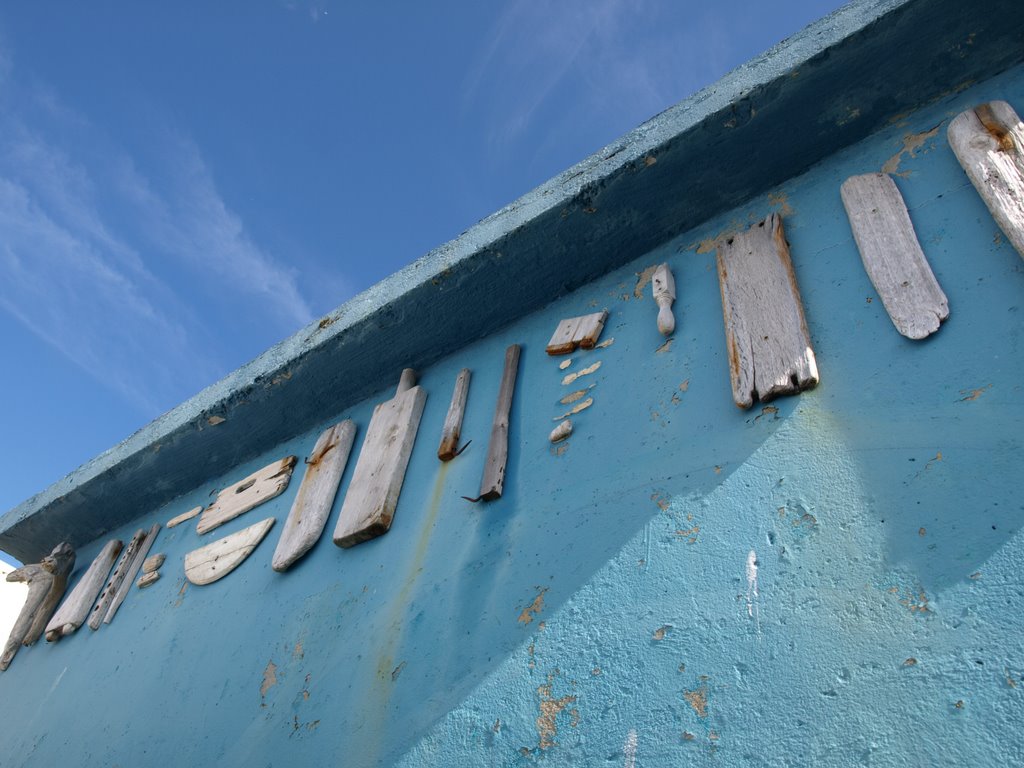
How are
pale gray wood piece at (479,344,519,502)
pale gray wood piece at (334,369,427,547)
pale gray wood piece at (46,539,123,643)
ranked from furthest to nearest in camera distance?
1. pale gray wood piece at (46,539,123,643)
2. pale gray wood piece at (334,369,427,547)
3. pale gray wood piece at (479,344,519,502)

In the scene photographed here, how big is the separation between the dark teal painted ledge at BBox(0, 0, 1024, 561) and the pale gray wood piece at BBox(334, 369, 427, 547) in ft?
0.92

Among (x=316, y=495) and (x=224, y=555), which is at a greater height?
(x=316, y=495)

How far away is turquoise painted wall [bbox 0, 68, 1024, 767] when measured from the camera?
1597mm

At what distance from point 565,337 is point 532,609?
3.64 feet

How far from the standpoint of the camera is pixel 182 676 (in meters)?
2.90

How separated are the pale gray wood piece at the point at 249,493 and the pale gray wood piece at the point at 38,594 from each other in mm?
1013

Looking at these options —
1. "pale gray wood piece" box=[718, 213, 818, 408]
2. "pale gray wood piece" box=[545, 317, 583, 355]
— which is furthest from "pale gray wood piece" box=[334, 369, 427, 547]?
"pale gray wood piece" box=[718, 213, 818, 408]

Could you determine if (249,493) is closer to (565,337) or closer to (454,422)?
(454,422)

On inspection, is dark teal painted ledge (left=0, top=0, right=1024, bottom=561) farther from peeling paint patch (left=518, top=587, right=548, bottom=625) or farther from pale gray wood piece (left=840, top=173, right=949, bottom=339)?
peeling paint patch (left=518, top=587, right=548, bottom=625)

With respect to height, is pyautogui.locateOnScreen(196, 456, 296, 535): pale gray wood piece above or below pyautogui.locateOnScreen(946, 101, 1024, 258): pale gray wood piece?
below

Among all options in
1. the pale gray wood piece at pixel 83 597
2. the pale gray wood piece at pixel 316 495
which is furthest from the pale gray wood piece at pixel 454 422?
the pale gray wood piece at pixel 83 597

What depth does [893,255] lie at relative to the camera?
2.28m

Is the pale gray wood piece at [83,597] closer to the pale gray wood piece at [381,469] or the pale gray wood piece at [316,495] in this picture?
the pale gray wood piece at [316,495]

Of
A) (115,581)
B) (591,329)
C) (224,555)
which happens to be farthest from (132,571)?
(591,329)
